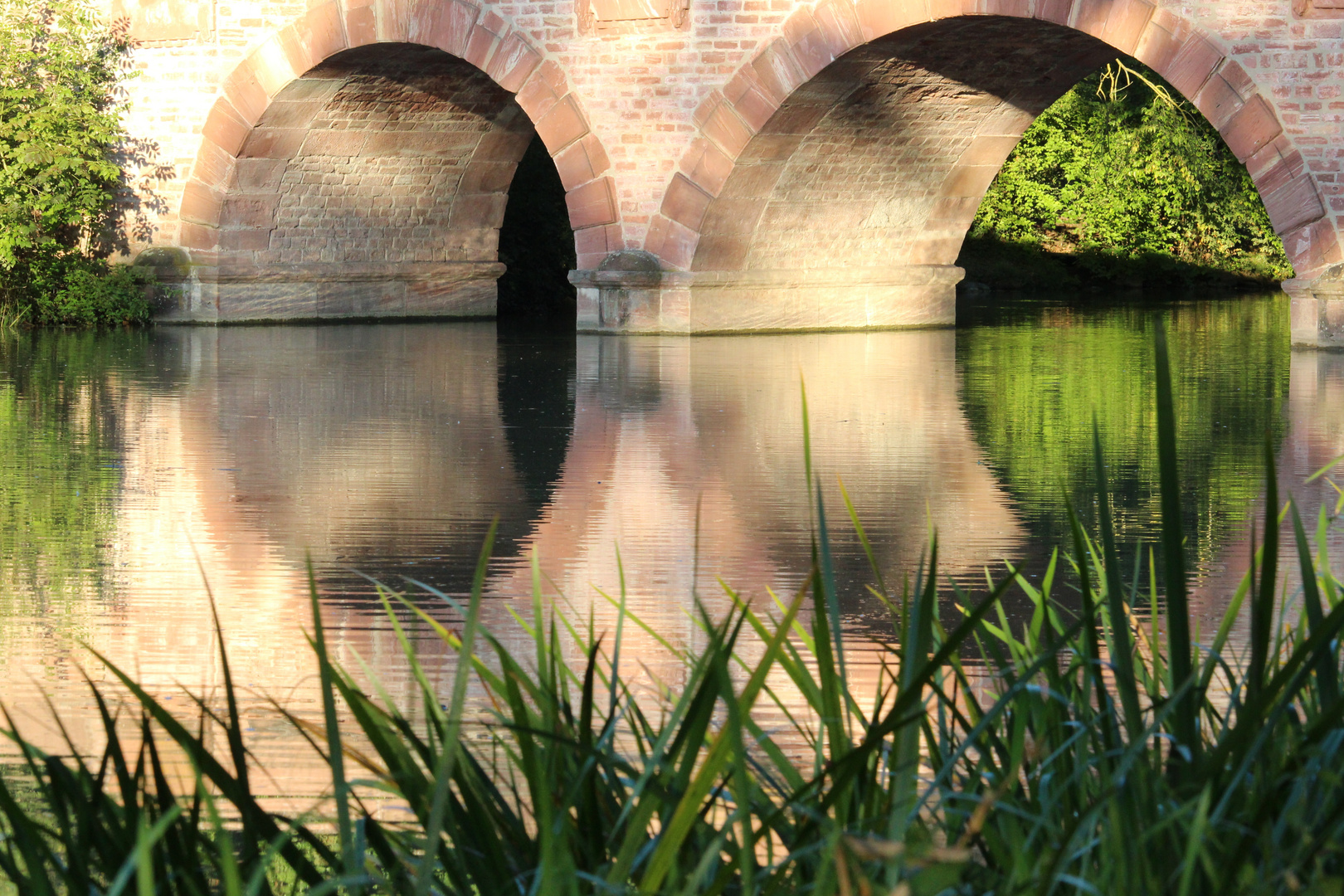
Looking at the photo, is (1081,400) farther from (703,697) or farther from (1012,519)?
(703,697)

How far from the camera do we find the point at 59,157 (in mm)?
16422

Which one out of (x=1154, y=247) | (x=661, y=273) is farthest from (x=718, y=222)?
(x=1154, y=247)

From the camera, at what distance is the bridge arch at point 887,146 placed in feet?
40.2

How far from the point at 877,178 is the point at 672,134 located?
240 cm

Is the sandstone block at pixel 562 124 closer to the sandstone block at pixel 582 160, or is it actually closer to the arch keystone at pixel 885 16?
the sandstone block at pixel 582 160

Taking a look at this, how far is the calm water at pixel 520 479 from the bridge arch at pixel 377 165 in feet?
9.35

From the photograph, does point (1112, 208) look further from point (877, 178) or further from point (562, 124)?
point (562, 124)

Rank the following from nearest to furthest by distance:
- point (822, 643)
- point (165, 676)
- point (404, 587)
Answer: point (822, 643) < point (165, 676) < point (404, 587)

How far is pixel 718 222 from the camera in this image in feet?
48.6

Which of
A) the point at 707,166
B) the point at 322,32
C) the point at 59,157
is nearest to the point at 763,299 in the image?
the point at 707,166

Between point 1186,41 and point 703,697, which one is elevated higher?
point 1186,41

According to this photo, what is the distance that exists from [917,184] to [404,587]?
41.2ft

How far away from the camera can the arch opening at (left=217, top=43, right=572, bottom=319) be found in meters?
16.9

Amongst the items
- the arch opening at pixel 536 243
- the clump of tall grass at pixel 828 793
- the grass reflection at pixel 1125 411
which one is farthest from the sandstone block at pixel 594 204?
the clump of tall grass at pixel 828 793
